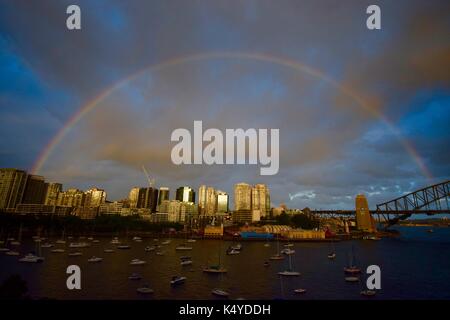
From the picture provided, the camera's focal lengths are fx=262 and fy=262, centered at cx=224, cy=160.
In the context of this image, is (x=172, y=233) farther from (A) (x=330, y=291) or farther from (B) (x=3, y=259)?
(A) (x=330, y=291)

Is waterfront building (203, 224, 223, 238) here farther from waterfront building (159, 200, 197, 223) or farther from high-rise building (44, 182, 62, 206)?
high-rise building (44, 182, 62, 206)

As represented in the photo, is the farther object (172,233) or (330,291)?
(172,233)

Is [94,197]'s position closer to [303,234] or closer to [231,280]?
[303,234]

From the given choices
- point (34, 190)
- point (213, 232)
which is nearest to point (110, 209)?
point (34, 190)

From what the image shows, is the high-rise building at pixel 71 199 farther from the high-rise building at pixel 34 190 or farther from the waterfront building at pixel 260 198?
the waterfront building at pixel 260 198
